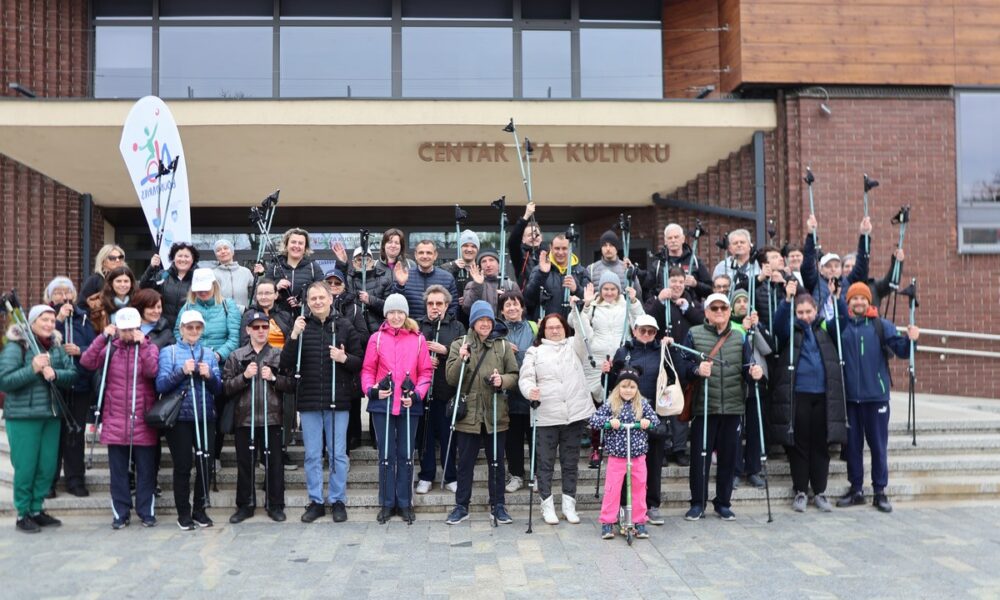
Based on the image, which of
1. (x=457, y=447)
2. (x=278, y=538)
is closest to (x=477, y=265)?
(x=457, y=447)

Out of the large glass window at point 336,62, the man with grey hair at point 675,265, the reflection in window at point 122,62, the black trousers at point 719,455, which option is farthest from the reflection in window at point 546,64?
the black trousers at point 719,455

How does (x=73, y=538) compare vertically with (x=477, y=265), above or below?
below

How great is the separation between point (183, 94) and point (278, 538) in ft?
26.8

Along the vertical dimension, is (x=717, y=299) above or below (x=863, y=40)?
below

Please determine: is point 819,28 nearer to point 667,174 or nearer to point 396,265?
point 667,174

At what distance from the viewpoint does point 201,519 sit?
A: 21.7 feet

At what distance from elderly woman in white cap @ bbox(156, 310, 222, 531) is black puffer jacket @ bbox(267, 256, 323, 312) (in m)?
0.93

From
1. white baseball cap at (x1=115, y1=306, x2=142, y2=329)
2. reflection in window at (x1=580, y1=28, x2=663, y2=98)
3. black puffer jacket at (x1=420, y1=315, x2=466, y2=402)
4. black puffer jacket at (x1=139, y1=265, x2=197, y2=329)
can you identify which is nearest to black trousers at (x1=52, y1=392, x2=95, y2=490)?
black puffer jacket at (x1=139, y1=265, x2=197, y2=329)

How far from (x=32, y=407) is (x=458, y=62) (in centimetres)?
818

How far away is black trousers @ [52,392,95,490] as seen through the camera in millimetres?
7027

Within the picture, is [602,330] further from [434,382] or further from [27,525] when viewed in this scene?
[27,525]

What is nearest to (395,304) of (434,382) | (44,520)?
(434,382)

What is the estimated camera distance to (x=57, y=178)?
1236 cm

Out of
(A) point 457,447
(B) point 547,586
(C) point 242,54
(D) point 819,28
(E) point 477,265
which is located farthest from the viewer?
(C) point 242,54
